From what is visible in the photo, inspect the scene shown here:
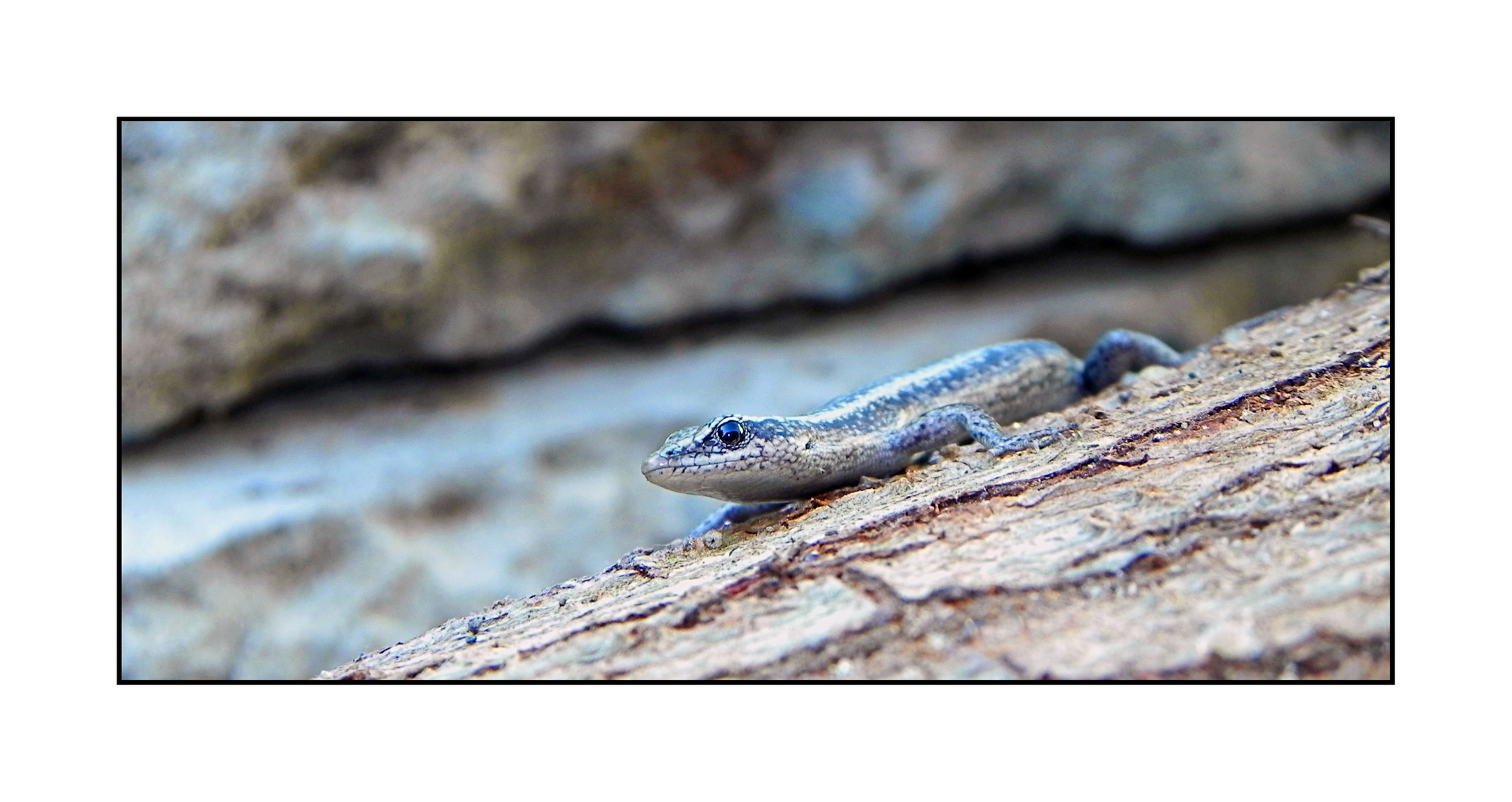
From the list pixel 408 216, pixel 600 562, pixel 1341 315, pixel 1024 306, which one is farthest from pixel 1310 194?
pixel 408 216

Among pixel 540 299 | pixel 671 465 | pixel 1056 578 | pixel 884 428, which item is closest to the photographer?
pixel 1056 578

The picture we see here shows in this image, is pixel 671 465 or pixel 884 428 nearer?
pixel 671 465

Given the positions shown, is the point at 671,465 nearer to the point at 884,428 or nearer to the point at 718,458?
the point at 718,458

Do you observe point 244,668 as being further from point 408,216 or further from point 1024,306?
point 1024,306

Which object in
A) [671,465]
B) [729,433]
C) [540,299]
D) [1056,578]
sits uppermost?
[540,299]

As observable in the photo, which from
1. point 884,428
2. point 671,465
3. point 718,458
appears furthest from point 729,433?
Answer: point 884,428

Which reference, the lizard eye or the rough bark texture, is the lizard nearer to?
the lizard eye

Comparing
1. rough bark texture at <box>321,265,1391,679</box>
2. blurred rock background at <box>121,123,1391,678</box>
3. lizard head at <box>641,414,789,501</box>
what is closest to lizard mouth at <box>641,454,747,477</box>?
lizard head at <box>641,414,789,501</box>

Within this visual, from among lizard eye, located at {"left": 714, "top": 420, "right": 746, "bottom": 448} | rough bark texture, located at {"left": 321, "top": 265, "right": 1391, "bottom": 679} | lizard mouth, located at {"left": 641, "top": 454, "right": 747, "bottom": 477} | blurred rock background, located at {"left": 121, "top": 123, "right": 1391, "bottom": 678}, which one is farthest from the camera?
blurred rock background, located at {"left": 121, "top": 123, "right": 1391, "bottom": 678}

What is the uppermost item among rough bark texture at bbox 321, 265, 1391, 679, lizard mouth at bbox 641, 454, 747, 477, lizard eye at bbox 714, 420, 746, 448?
lizard eye at bbox 714, 420, 746, 448
